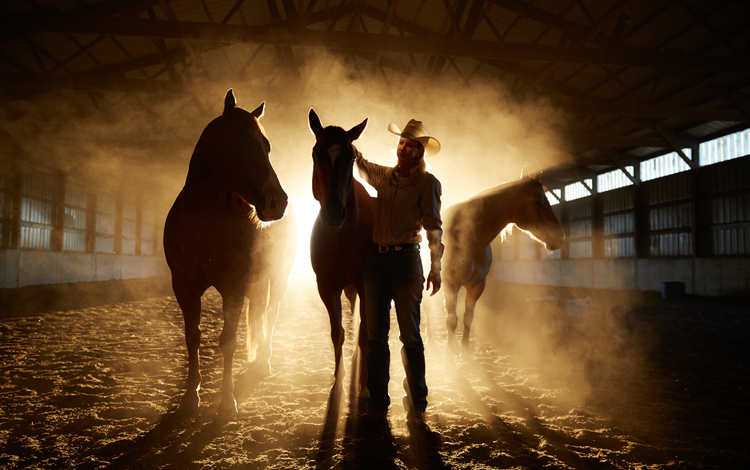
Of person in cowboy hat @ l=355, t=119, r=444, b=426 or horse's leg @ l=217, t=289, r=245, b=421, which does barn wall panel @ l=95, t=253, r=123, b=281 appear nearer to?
horse's leg @ l=217, t=289, r=245, b=421

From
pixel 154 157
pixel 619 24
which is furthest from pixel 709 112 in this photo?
pixel 154 157

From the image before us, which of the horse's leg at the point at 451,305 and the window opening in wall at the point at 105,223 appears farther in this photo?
the window opening in wall at the point at 105,223

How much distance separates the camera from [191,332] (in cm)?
267

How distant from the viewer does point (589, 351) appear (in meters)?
4.63

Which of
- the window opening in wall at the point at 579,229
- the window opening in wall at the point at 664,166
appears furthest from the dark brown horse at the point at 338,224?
the window opening in wall at the point at 579,229

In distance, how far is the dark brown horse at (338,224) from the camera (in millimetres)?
2391

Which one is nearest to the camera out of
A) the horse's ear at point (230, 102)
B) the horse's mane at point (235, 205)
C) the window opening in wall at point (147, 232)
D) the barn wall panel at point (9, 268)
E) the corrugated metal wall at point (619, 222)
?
the horse's ear at point (230, 102)

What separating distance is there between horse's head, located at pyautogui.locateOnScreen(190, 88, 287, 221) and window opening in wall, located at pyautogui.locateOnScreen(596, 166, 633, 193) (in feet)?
52.2

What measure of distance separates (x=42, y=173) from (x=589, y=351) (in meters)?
14.9

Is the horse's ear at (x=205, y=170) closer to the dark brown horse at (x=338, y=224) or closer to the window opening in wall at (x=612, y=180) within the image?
the dark brown horse at (x=338, y=224)

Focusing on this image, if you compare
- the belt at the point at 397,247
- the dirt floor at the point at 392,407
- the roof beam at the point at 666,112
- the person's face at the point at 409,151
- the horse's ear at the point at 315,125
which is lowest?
the dirt floor at the point at 392,407

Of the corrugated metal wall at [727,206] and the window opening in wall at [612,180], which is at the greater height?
the window opening in wall at [612,180]

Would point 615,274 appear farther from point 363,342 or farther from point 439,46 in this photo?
point 363,342

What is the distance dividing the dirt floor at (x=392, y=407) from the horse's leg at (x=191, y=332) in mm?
98
